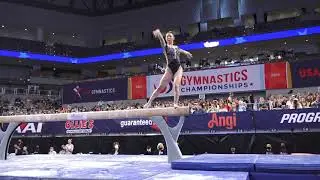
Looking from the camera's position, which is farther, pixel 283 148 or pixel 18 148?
pixel 18 148

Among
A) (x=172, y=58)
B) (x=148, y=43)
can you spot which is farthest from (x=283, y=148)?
(x=148, y=43)

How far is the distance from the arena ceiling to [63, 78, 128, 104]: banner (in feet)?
34.4

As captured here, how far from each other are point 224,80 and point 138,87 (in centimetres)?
657

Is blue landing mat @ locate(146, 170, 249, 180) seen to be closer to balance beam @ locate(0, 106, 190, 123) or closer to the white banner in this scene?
balance beam @ locate(0, 106, 190, 123)

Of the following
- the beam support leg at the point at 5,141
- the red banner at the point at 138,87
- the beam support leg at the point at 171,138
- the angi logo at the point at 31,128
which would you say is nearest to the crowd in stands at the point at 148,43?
the red banner at the point at 138,87

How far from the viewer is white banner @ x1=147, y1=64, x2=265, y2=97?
20.3 metres

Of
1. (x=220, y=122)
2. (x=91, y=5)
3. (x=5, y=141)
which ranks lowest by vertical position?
(x=5, y=141)

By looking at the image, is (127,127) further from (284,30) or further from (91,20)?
(91,20)

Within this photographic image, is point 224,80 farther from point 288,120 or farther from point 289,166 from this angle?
point 289,166

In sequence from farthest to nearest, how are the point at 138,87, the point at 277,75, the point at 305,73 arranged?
the point at 138,87 < the point at 277,75 < the point at 305,73

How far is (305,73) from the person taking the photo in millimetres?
19281

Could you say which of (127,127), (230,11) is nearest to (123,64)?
(230,11)

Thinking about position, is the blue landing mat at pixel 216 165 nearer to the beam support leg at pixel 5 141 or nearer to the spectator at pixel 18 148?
the beam support leg at pixel 5 141

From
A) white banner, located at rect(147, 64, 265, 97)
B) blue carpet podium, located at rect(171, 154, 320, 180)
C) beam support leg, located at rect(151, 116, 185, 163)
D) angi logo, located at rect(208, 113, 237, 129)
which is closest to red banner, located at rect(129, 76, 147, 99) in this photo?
white banner, located at rect(147, 64, 265, 97)
